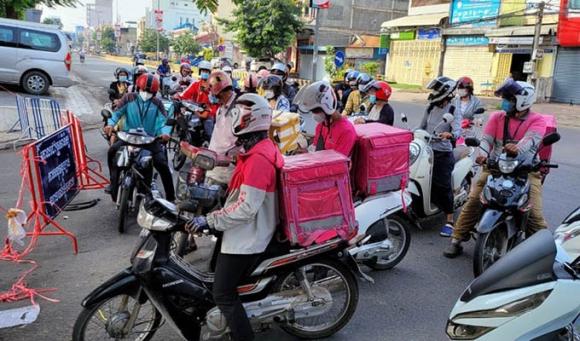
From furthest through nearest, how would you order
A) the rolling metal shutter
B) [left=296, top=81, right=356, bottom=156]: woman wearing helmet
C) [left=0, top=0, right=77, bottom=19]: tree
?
the rolling metal shutter
[left=0, top=0, right=77, bottom=19]: tree
[left=296, top=81, right=356, bottom=156]: woman wearing helmet

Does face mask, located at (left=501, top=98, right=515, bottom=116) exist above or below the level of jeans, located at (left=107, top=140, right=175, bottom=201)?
above

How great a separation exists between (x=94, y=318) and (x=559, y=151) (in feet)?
34.7

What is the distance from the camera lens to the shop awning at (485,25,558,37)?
2233 cm

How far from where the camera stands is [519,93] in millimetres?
4188

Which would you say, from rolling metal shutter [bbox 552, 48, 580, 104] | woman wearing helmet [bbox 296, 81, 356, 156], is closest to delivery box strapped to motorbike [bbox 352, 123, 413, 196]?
woman wearing helmet [bbox 296, 81, 356, 156]

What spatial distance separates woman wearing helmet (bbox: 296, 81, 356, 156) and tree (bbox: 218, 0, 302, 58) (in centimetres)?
A: 3020

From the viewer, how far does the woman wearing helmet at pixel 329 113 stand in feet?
13.1

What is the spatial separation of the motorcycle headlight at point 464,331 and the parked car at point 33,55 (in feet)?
52.0

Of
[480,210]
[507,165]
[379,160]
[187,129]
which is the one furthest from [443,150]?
[187,129]

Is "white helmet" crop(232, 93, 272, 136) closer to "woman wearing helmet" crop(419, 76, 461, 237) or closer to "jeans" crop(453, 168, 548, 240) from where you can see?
"jeans" crop(453, 168, 548, 240)

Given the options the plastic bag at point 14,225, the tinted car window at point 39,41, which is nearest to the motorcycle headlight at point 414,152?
the plastic bag at point 14,225

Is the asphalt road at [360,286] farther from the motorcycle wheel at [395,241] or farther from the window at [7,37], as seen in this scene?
the window at [7,37]

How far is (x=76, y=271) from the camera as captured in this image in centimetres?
433

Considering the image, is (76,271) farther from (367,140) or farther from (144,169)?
(367,140)
